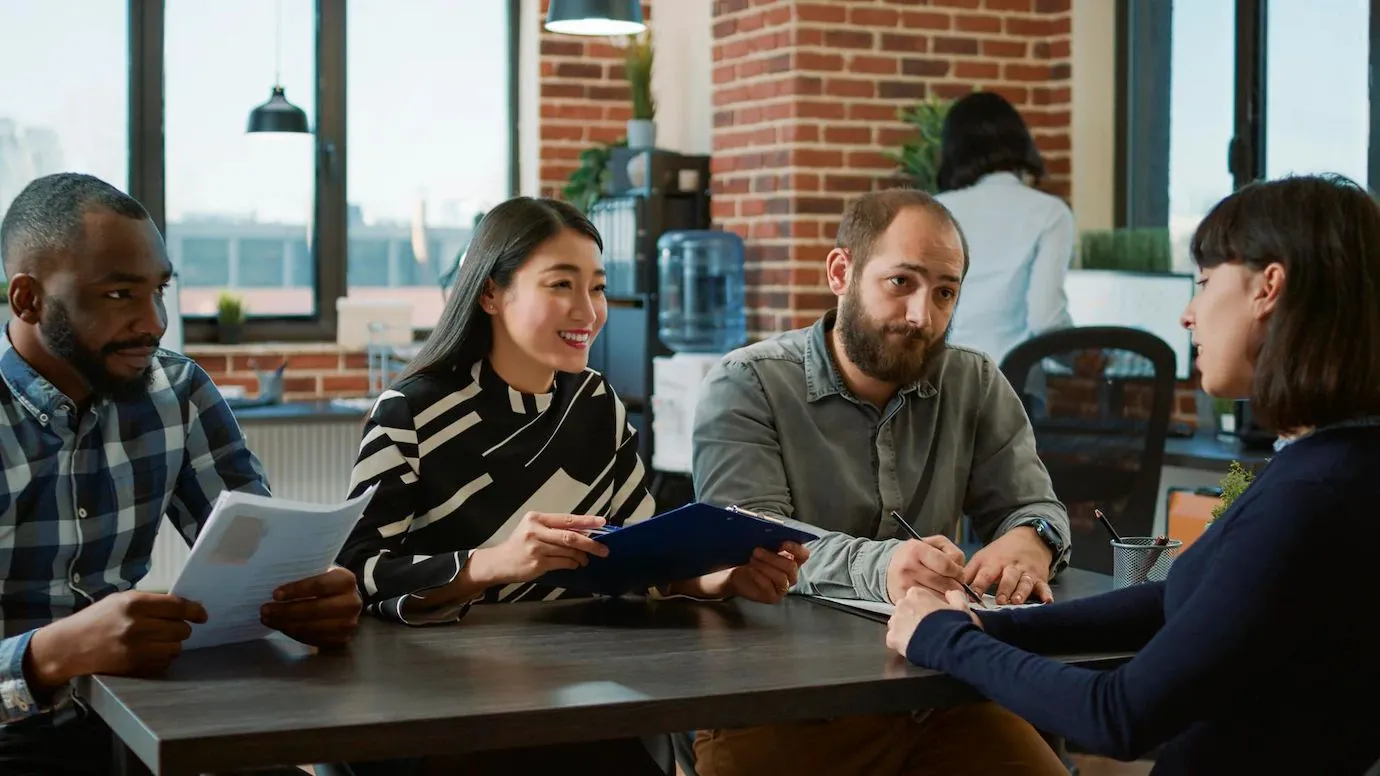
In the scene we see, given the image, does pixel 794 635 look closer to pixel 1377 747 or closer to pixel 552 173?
pixel 1377 747

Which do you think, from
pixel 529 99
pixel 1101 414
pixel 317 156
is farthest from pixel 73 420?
pixel 529 99

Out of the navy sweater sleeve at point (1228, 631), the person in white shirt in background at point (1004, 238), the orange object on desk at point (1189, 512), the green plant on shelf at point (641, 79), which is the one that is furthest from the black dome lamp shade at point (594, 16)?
the navy sweater sleeve at point (1228, 631)

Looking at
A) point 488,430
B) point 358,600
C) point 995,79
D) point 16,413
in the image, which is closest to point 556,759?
point 358,600

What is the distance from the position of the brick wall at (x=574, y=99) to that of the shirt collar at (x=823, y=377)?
421cm

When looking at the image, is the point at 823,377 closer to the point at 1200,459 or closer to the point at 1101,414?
the point at 1101,414

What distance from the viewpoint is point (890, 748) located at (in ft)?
6.49

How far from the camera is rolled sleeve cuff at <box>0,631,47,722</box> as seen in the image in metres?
1.60

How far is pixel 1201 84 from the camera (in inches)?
203

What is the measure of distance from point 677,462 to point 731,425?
299 centimetres

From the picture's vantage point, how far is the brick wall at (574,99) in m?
6.50

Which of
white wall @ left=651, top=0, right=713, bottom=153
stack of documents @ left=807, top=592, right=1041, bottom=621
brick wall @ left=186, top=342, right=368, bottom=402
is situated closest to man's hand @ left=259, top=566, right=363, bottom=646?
stack of documents @ left=807, top=592, right=1041, bottom=621

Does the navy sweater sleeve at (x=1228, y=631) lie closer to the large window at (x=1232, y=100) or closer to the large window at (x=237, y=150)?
the large window at (x=1232, y=100)

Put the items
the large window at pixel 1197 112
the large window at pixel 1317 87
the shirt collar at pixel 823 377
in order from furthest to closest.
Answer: the large window at pixel 1197 112
the large window at pixel 1317 87
the shirt collar at pixel 823 377

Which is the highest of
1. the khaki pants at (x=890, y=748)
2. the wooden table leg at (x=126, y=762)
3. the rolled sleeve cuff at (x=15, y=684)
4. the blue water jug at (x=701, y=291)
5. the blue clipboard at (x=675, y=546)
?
the blue water jug at (x=701, y=291)
